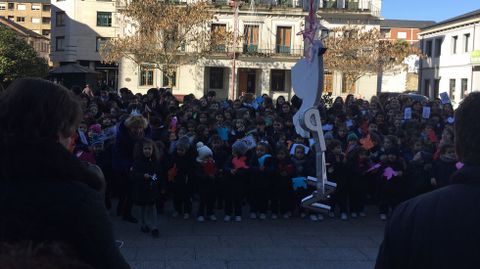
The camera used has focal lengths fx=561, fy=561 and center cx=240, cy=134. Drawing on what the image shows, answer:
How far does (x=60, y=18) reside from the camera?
177 ft

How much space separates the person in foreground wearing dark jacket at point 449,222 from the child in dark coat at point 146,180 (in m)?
6.07

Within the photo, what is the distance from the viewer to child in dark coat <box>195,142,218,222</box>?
9133 mm

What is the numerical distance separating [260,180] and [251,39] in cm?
3724

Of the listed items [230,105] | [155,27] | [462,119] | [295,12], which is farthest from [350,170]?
[295,12]

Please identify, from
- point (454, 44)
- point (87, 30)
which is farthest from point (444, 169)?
point (87, 30)

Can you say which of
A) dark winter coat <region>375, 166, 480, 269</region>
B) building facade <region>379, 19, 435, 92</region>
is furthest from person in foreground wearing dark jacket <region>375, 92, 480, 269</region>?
building facade <region>379, 19, 435, 92</region>

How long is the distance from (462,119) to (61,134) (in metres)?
1.54

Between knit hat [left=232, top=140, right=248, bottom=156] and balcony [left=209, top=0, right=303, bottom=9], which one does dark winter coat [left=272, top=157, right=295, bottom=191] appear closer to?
knit hat [left=232, top=140, right=248, bottom=156]

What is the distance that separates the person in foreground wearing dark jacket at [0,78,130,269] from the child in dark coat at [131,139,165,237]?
5929mm

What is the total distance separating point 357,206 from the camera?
9.74 metres

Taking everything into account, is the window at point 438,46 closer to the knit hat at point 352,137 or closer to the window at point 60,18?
the window at point 60,18

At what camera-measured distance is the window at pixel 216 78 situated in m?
46.7

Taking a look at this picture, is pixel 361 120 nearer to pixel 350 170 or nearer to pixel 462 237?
pixel 350 170

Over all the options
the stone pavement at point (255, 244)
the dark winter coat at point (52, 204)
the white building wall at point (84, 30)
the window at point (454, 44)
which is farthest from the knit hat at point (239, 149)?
the white building wall at point (84, 30)
